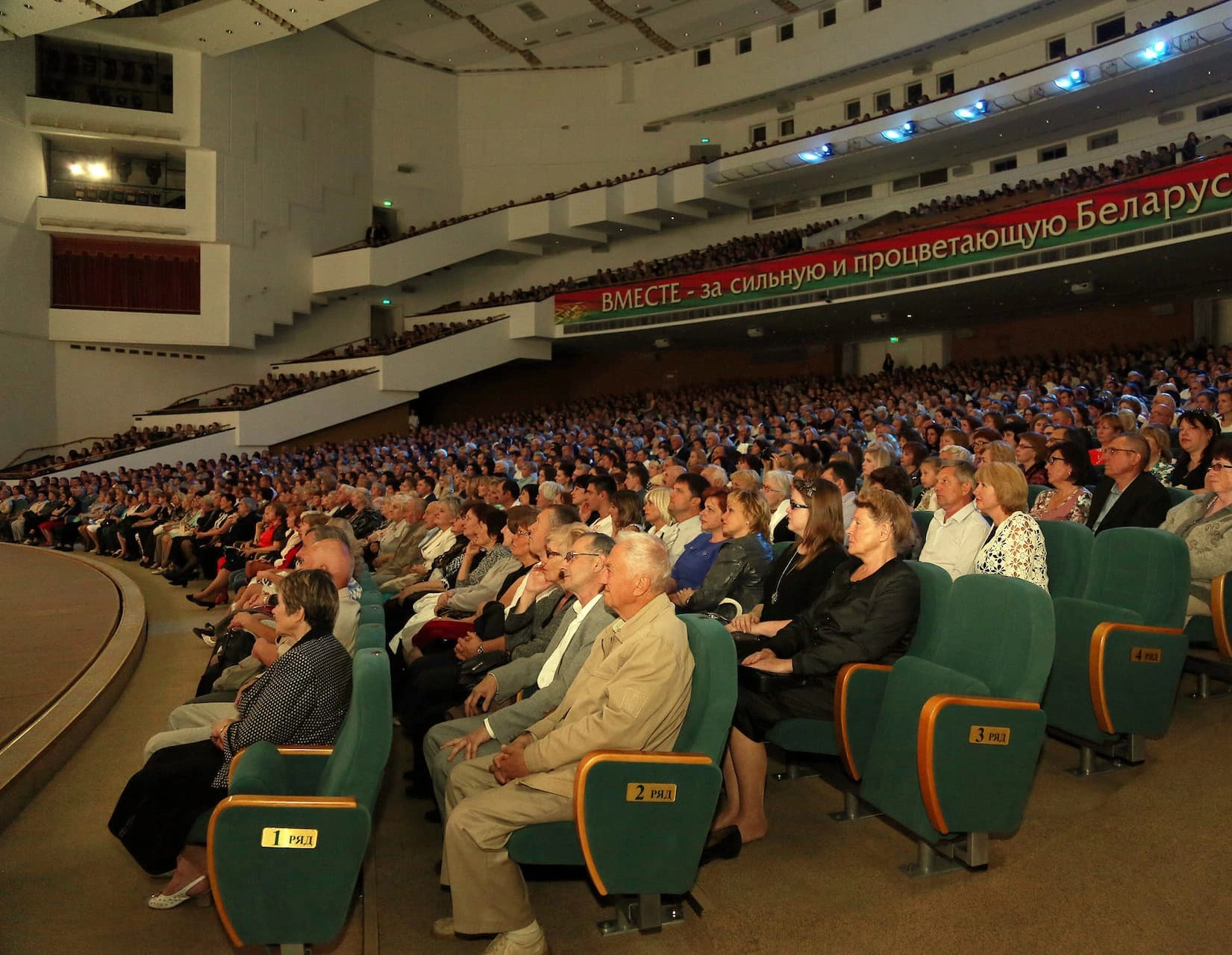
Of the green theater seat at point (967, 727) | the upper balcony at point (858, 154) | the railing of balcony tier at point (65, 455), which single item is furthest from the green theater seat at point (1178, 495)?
the railing of balcony tier at point (65, 455)

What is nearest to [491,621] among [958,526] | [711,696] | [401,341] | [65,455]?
[711,696]

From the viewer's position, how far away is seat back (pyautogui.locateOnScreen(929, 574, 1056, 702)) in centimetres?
244

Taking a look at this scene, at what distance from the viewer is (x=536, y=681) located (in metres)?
3.00

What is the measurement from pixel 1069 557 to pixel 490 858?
7.16 ft

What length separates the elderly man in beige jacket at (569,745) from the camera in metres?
2.19

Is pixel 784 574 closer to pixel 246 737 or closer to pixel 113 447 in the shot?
pixel 246 737

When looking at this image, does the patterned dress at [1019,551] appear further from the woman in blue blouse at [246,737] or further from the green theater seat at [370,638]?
the woman in blue blouse at [246,737]

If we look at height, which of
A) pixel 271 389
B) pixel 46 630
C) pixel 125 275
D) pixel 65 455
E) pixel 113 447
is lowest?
pixel 46 630

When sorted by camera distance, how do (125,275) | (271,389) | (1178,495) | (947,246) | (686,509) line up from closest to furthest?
(1178,495) < (686,509) < (947,246) < (125,275) < (271,389)

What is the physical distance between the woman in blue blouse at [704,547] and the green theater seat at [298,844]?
1.72m

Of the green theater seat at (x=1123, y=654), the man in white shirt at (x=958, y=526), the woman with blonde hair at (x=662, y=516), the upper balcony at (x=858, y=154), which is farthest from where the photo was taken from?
the upper balcony at (x=858, y=154)

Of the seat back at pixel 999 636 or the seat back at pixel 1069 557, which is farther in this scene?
the seat back at pixel 1069 557

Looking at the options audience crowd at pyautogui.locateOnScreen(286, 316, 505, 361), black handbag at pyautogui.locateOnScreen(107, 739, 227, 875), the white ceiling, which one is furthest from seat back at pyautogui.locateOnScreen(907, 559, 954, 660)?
the white ceiling

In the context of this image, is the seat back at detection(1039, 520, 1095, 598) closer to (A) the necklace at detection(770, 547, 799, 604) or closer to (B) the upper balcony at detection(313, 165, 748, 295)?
(A) the necklace at detection(770, 547, 799, 604)
